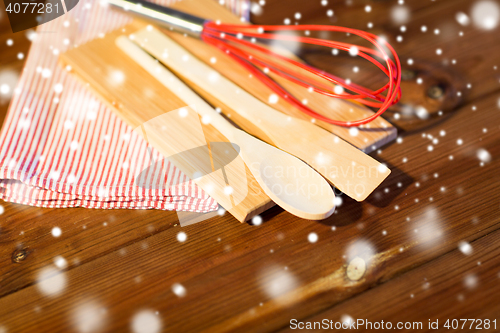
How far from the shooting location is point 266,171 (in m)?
0.33

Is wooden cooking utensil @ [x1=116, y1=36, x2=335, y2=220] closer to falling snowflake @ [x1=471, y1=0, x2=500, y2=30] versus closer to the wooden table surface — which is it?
the wooden table surface

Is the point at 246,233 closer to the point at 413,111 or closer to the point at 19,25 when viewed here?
the point at 413,111

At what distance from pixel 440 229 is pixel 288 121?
0.48 feet

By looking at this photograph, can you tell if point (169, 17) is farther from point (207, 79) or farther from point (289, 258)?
point (289, 258)

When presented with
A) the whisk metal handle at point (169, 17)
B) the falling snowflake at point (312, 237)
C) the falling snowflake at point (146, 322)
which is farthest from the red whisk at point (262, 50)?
the falling snowflake at point (146, 322)

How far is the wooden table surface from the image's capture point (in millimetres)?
283

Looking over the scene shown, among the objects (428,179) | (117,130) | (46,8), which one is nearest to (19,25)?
(46,8)

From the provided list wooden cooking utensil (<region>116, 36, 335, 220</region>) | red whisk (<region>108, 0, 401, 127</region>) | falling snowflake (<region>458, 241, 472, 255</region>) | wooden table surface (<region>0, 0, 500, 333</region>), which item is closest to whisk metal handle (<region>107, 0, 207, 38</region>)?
red whisk (<region>108, 0, 401, 127</region>)

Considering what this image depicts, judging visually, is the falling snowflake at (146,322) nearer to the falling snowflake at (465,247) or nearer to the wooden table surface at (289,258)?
the wooden table surface at (289,258)

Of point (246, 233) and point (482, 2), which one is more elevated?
point (482, 2)

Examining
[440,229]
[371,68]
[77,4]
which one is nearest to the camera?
[440,229]

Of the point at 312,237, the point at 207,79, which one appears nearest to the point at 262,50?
the point at 207,79

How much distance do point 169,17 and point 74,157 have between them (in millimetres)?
188

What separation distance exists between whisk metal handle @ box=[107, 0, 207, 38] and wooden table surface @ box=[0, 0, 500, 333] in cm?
21
